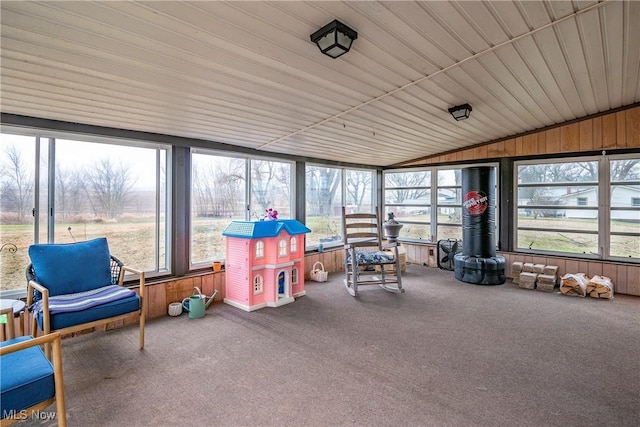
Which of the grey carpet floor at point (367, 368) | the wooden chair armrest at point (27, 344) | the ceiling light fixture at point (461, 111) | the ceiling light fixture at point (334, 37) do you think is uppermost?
the ceiling light fixture at point (461, 111)

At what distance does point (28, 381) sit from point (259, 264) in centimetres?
266

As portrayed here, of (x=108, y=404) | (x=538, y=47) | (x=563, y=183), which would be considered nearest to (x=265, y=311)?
(x=108, y=404)

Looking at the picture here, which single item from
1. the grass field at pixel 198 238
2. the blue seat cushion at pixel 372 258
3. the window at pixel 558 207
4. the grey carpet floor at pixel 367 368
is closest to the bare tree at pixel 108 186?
the grass field at pixel 198 238

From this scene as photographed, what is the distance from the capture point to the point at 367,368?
8.30ft

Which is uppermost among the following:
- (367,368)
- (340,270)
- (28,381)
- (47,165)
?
(47,165)

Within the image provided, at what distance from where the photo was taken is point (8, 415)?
1.45 m

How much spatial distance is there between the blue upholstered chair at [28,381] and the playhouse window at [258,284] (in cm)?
242

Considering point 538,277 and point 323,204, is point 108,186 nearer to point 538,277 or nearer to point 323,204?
point 323,204

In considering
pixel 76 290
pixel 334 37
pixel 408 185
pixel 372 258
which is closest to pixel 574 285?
pixel 372 258

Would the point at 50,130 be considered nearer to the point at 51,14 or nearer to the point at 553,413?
the point at 51,14

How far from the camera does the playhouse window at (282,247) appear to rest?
423 centimetres

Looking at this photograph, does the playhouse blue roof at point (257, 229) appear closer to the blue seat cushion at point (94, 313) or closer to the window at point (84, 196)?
the window at point (84, 196)

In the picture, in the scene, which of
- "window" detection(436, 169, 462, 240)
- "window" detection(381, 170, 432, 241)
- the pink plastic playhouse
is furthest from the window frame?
"window" detection(436, 169, 462, 240)

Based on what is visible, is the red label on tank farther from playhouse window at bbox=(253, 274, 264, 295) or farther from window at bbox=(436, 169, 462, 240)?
playhouse window at bbox=(253, 274, 264, 295)
